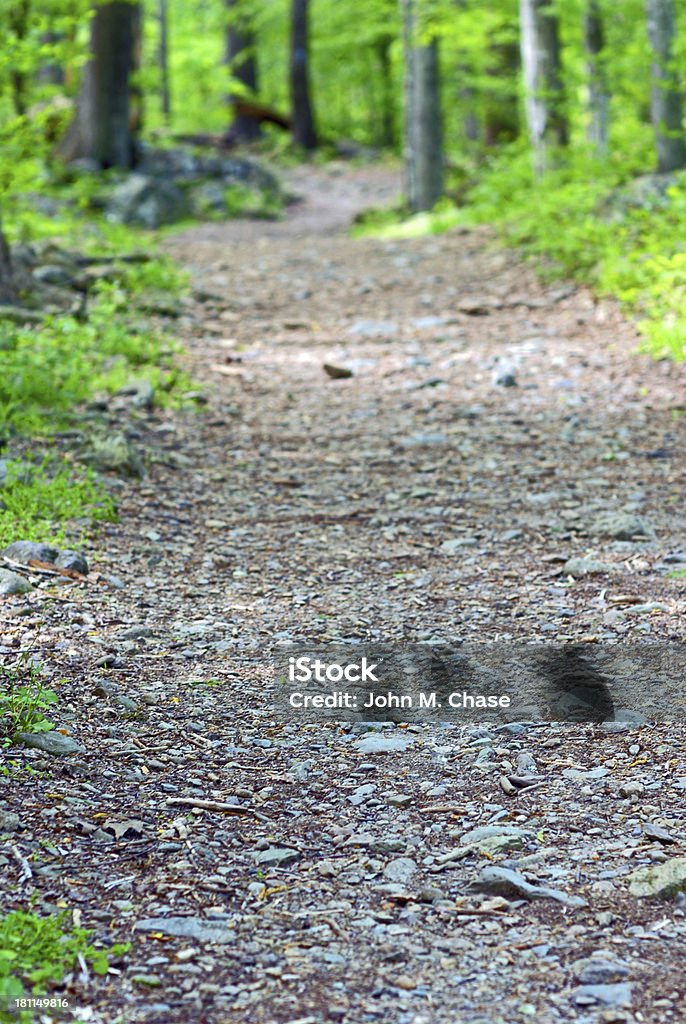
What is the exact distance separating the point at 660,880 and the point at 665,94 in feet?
34.9

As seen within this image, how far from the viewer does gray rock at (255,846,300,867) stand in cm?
271

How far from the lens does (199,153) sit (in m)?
19.7

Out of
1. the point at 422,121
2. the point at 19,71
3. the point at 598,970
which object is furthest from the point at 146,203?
the point at 598,970

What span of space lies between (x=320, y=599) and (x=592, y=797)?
5.60 feet

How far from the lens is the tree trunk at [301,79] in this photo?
26.8 m

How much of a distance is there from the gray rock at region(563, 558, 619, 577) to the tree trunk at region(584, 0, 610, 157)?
1009cm

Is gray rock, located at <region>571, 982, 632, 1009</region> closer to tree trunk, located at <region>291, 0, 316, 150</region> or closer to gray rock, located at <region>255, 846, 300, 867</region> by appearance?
gray rock, located at <region>255, 846, 300, 867</region>

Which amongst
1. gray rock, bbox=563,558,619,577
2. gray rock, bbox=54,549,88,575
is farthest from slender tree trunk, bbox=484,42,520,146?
gray rock, bbox=54,549,88,575

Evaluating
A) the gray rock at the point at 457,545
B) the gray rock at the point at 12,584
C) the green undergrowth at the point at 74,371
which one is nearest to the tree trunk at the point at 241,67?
the green undergrowth at the point at 74,371

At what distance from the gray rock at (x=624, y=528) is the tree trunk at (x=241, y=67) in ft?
80.7

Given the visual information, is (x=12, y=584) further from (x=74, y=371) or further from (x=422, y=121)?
(x=422, y=121)

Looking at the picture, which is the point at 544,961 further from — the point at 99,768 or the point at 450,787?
the point at 99,768

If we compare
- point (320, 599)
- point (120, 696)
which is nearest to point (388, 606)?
point (320, 599)

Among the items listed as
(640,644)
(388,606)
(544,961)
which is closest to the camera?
(544,961)
